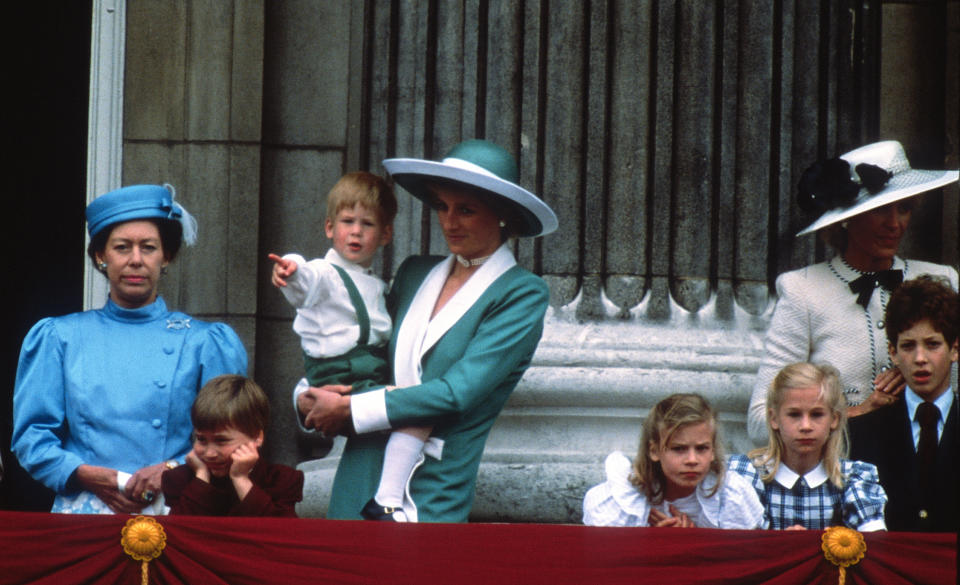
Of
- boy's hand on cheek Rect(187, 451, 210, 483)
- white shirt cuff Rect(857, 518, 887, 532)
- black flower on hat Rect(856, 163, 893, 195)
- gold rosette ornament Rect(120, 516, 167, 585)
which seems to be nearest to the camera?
gold rosette ornament Rect(120, 516, 167, 585)

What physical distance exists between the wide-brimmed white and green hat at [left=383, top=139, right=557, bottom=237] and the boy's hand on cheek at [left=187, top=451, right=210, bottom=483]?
107cm

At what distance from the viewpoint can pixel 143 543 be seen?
4156mm

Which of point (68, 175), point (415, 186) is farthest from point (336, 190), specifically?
point (68, 175)

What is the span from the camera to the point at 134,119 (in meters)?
6.59

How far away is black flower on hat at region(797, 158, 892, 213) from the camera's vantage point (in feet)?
17.6

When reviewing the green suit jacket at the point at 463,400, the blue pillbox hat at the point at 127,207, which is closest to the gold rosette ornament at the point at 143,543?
the green suit jacket at the point at 463,400

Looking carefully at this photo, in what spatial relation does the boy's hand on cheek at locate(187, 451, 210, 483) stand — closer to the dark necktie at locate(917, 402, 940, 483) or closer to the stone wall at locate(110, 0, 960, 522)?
the stone wall at locate(110, 0, 960, 522)

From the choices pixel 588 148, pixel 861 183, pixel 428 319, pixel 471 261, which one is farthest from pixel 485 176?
pixel 588 148

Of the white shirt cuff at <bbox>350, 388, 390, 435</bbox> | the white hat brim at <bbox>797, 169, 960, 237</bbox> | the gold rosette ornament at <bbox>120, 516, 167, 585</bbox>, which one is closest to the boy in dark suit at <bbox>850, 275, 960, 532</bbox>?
the white hat brim at <bbox>797, 169, 960, 237</bbox>

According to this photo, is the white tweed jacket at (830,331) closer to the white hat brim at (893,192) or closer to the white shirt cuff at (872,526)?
the white hat brim at (893,192)

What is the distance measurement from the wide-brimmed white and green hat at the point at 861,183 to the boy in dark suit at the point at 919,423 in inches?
18.8

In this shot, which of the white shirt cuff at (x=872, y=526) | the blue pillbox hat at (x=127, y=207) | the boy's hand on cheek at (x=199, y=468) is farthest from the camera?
the blue pillbox hat at (x=127, y=207)

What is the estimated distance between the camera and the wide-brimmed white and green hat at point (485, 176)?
4.80 meters

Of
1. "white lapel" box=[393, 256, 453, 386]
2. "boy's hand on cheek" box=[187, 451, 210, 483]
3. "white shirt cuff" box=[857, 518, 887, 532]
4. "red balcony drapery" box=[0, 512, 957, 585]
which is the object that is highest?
"white lapel" box=[393, 256, 453, 386]
